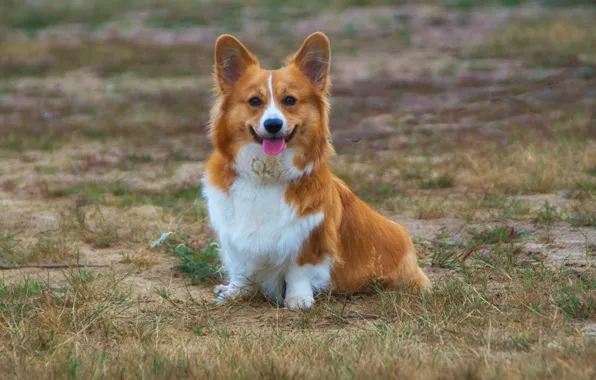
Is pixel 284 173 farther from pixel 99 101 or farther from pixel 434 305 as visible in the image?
pixel 99 101

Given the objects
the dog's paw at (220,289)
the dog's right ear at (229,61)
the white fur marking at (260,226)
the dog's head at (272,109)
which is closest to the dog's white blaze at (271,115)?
the dog's head at (272,109)

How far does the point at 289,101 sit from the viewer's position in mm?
5074

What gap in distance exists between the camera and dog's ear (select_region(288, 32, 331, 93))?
523 cm

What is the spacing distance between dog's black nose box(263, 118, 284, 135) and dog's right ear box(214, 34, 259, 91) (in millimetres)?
537

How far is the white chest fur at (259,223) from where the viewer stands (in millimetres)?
5027

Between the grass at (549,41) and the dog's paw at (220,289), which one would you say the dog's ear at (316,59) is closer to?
the dog's paw at (220,289)

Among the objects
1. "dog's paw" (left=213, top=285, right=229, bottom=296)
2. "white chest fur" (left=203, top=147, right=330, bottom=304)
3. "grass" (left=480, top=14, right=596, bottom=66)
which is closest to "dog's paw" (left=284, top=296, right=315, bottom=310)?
"white chest fur" (left=203, top=147, right=330, bottom=304)

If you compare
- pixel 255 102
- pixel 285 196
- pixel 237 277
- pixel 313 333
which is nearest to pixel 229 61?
pixel 255 102

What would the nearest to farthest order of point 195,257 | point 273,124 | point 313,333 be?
1. point 313,333
2. point 273,124
3. point 195,257

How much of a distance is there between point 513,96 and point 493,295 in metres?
8.49

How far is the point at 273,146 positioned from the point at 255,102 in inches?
12.7

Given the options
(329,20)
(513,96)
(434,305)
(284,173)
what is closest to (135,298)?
(284,173)

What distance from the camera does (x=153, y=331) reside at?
4477mm

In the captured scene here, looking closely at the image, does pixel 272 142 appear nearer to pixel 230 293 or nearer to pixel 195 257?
pixel 230 293
